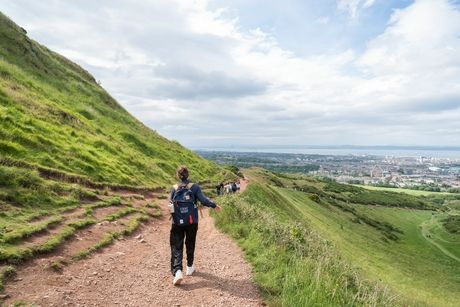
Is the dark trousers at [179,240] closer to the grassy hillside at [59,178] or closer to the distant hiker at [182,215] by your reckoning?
the distant hiker at [182,215]

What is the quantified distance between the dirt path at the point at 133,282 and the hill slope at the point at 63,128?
9018 mm

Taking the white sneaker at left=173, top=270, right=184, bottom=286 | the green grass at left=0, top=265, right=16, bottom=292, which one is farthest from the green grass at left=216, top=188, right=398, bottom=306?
the green grass at left=0, top=265, right=16, bottom=292

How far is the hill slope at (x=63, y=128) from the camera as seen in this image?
2117 cm

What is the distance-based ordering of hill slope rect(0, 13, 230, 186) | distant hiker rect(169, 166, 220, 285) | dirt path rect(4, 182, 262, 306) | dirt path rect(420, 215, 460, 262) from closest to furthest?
dirt path rect(4, 182, 262, 306), distant hiker rect(169, 166, 220, 285), hill slope rect(0, 13, 230, 186), dirt path rect(420, 215, 460, 262)

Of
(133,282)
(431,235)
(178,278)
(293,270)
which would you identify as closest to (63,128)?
(133,282)

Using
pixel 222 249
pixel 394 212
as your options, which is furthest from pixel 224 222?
pixel 394 212

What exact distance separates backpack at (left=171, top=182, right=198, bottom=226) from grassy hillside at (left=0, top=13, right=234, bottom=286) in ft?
11.3

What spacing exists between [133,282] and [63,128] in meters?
20.8

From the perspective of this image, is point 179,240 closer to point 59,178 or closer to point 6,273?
point 6,273

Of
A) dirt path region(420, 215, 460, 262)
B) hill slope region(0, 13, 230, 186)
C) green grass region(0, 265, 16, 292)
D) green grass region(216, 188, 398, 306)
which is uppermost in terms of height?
hill slope region(0, 13, 230, 186)

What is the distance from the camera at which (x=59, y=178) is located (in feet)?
62.4

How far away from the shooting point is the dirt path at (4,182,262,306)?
8.62 meters

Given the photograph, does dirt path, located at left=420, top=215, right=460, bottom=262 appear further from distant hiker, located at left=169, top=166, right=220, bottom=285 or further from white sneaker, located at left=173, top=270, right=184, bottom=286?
white sneaker, located at left=173, top=270, right=184, bottom=286

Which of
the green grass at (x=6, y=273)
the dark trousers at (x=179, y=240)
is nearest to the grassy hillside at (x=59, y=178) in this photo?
the green grass at (x=6, y=273)
